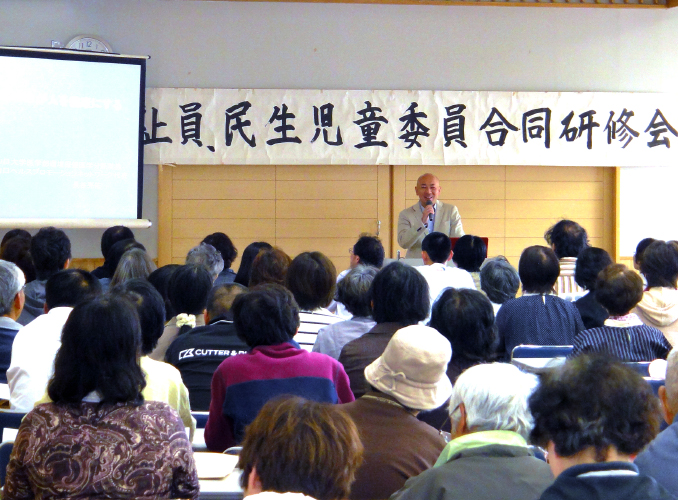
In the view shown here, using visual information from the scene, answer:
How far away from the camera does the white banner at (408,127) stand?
6570mm

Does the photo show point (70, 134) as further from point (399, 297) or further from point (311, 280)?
point (399, 297)

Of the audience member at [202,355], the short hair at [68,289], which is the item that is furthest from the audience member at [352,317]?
the short hair at [68,289]

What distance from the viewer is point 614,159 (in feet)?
22.8

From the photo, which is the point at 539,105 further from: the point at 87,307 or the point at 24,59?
the point at 87,307

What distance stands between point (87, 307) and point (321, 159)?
5.09m

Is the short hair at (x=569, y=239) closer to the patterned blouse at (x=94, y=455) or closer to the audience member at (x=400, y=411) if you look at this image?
the audience member at (x=400, y=411)

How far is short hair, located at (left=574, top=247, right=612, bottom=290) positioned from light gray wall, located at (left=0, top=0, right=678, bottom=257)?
10.6 feet

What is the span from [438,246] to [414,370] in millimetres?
2652

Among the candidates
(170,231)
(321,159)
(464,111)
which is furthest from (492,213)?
(170,231)

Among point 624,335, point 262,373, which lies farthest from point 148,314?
point 624,335

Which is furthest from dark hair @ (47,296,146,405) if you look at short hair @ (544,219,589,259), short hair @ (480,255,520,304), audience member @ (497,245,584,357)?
short hair @ (544,219,589,259)

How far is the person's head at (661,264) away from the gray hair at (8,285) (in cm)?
284

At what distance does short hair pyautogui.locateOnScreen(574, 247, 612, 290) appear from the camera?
3914 mm

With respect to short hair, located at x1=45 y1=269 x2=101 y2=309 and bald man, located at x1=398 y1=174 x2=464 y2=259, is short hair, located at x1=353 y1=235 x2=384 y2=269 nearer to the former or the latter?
bald man, located at x1=398 y1=174 x2=464 y2=259
